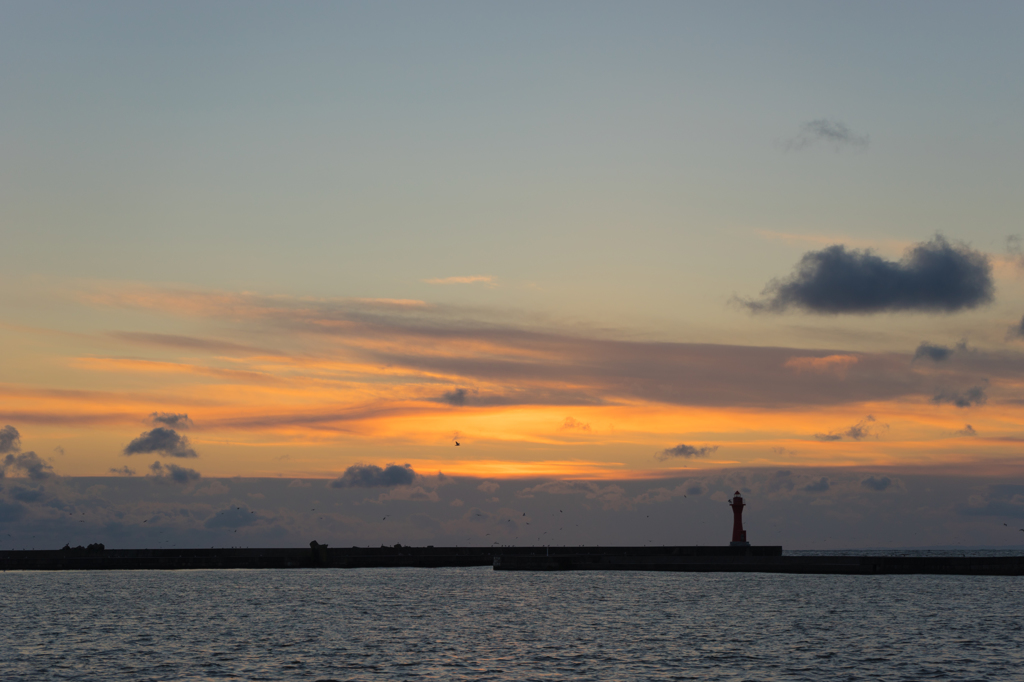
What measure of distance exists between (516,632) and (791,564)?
63.7 meters

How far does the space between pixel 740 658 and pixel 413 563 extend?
11041 cm

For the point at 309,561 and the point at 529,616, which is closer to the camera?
the point at 529,616

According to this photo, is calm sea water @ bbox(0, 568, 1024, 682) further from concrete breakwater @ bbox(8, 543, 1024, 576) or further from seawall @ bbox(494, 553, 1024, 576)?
concrete breakwater @ bbox(8, 543, 1024, 576)

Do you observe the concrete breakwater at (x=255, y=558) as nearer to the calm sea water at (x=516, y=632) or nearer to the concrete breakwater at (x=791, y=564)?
the concrete breakwater at (x=791, y=564)

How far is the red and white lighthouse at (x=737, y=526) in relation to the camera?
125m

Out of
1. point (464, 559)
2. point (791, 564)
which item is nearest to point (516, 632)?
point (791, 564)

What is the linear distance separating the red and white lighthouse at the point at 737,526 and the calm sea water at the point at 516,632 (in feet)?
58.4

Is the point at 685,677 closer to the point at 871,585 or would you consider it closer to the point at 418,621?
the point at 418,621

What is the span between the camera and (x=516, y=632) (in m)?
60.4

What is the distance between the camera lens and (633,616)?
7156 centimetres

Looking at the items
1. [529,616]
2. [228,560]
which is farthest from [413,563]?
[529,616]

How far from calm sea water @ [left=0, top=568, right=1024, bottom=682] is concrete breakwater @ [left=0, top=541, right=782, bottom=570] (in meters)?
35.9

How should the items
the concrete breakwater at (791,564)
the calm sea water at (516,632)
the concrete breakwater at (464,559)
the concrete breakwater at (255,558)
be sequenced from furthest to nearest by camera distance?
the concrete breakwater at (255,558)
the concrete breakwater at (464,559)
the concrete breakwater at (791,564)
the calm sea water at (516,632)

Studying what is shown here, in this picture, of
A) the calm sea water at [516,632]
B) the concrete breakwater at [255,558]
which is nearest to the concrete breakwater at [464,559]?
the concrete breakwater at [255,558]
